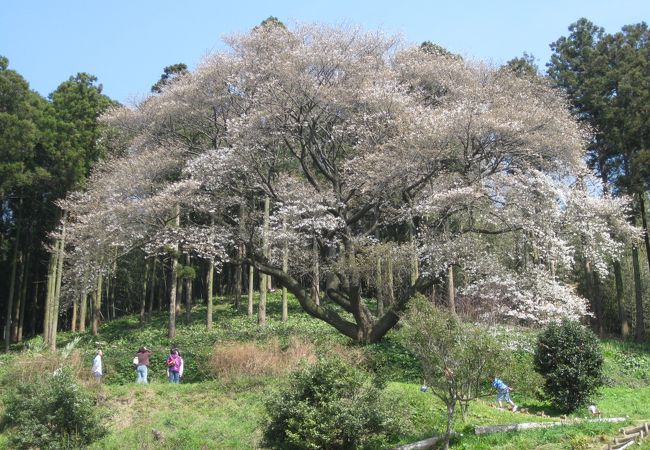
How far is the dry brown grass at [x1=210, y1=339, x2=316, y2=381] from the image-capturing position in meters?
16.7

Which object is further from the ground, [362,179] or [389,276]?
[362,179]

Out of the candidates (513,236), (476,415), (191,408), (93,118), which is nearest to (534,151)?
(513,236)

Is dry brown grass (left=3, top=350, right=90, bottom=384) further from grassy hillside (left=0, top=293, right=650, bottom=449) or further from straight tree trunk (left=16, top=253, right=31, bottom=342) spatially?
straight tree trunk (left=16, top=253, right=31, bottom=342)

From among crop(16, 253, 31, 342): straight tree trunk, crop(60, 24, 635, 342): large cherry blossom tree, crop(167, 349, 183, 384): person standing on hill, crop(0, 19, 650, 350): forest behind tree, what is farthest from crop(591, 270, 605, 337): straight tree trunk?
crop(16, 253, 31, 342): straight tree trunk

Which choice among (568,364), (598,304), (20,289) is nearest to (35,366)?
(568,364)

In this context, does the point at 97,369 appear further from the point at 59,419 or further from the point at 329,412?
the point at 329,412

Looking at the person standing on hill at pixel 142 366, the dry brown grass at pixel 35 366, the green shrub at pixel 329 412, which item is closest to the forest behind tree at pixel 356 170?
the person standing on hill at pixel 142 366

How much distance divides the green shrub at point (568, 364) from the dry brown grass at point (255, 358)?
18.0 ft

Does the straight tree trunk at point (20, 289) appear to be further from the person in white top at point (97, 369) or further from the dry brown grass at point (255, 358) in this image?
the dry brown grass at point (255, 358)

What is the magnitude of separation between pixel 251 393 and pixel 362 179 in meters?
7.41

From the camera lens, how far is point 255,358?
55.6ft

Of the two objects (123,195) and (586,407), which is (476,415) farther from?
(123,195)

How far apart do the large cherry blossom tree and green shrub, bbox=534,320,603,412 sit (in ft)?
5.95

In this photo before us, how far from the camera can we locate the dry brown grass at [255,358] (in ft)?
54.7
